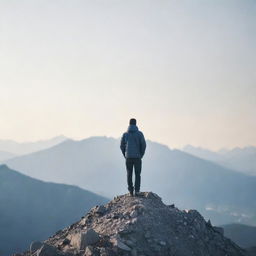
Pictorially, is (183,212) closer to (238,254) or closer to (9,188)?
(238,254)

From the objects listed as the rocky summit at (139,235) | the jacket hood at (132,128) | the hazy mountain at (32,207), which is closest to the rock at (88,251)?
the rocky summit at (139,235)

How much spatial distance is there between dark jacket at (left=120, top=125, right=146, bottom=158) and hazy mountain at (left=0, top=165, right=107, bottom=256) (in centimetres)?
8548

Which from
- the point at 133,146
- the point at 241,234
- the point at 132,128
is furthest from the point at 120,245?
the point at 241,234

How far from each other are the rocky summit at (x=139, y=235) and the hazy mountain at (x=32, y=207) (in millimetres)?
85252

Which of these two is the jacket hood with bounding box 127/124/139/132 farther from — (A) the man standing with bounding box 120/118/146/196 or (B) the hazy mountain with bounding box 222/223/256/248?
(B) the hazy mountain with bounding box 222/223/256/248

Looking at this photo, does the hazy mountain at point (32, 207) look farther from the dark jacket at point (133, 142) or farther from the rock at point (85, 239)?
the rock at point (85, 239)

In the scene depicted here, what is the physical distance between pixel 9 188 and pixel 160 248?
13199cm

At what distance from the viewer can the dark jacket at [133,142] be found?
12648mm

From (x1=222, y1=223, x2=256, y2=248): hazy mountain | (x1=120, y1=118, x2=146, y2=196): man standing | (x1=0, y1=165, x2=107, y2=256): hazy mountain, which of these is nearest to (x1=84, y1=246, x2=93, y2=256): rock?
(x1=120, y1=118, x2=146, y2=196): man standing

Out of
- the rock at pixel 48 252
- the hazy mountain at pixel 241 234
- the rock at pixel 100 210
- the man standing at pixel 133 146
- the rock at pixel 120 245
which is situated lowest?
the rock at pixel 48 252

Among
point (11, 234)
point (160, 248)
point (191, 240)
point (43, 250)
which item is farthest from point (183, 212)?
point (11, 234)

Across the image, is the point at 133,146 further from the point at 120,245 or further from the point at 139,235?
the point at 120,245

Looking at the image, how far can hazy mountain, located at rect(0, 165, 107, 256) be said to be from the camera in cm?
10450

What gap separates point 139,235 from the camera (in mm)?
9914
